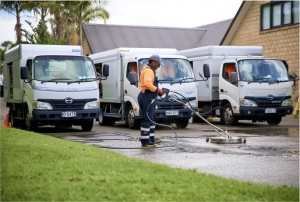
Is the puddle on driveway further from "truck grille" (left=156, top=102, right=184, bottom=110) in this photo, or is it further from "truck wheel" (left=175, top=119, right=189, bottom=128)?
"truck wheel" (left=175, top=119, right=189, bottom=128)

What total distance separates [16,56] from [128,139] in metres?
6.35

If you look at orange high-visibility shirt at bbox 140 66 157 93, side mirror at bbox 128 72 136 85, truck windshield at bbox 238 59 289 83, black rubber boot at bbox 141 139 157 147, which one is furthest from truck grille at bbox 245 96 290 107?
orange high-visibility shirt at bbox 140 66 157 93

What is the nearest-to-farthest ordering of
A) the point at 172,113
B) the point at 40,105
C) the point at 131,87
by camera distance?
the point at 40,105, the point at 172,113, the point at 131,87

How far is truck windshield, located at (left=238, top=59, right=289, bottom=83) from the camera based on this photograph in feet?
65.8

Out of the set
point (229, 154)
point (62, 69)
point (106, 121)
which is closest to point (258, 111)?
point (106, 121)

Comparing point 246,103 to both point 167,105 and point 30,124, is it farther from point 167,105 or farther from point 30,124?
point 30,124

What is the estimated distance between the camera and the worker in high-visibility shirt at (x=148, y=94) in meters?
12.8

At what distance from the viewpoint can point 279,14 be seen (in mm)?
30953

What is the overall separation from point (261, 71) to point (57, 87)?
6.80 m

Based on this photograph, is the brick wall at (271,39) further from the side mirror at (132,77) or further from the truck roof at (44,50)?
the truck roof at (44,50)

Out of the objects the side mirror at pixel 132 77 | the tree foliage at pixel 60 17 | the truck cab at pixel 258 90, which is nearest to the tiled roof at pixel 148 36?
the tree foliage at pixel 60 17

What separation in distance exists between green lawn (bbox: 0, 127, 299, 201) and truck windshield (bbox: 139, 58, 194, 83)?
10.1 metres

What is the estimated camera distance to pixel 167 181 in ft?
23.7

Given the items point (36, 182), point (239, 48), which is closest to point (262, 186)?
point (36, 182)
